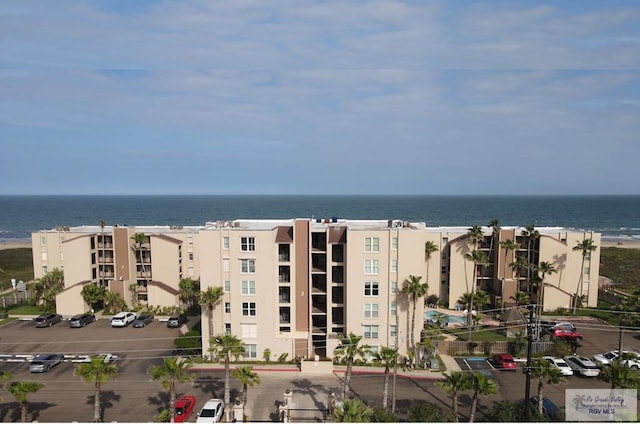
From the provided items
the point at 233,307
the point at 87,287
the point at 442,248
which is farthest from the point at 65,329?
the point at 442,248

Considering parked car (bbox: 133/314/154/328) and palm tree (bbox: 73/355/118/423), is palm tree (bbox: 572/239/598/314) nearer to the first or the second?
palm tree (bbox: 73/355/118/423)

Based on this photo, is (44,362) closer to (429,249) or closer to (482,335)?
(482,335)

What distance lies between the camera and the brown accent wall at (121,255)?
56.9 metres

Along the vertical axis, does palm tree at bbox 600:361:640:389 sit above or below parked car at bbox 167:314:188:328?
above

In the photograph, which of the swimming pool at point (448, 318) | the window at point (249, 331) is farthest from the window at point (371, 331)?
the swimming pool at point (448, 318)

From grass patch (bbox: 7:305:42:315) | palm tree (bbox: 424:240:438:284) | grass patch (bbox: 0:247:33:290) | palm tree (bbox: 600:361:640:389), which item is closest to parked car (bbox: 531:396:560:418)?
palm tree (bbox: 600:361:640:389)

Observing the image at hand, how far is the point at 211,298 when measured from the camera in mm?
38406

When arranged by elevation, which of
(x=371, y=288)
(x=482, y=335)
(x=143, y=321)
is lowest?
(x=482, y=335)

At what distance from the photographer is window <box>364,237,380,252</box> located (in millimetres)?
39031

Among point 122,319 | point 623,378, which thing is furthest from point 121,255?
point 623,378

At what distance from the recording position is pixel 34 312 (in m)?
54.7

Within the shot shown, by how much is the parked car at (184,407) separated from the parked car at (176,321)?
1894cm

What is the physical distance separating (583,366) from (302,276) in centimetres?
2783

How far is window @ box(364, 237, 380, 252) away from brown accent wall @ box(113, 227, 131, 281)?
3701cm
